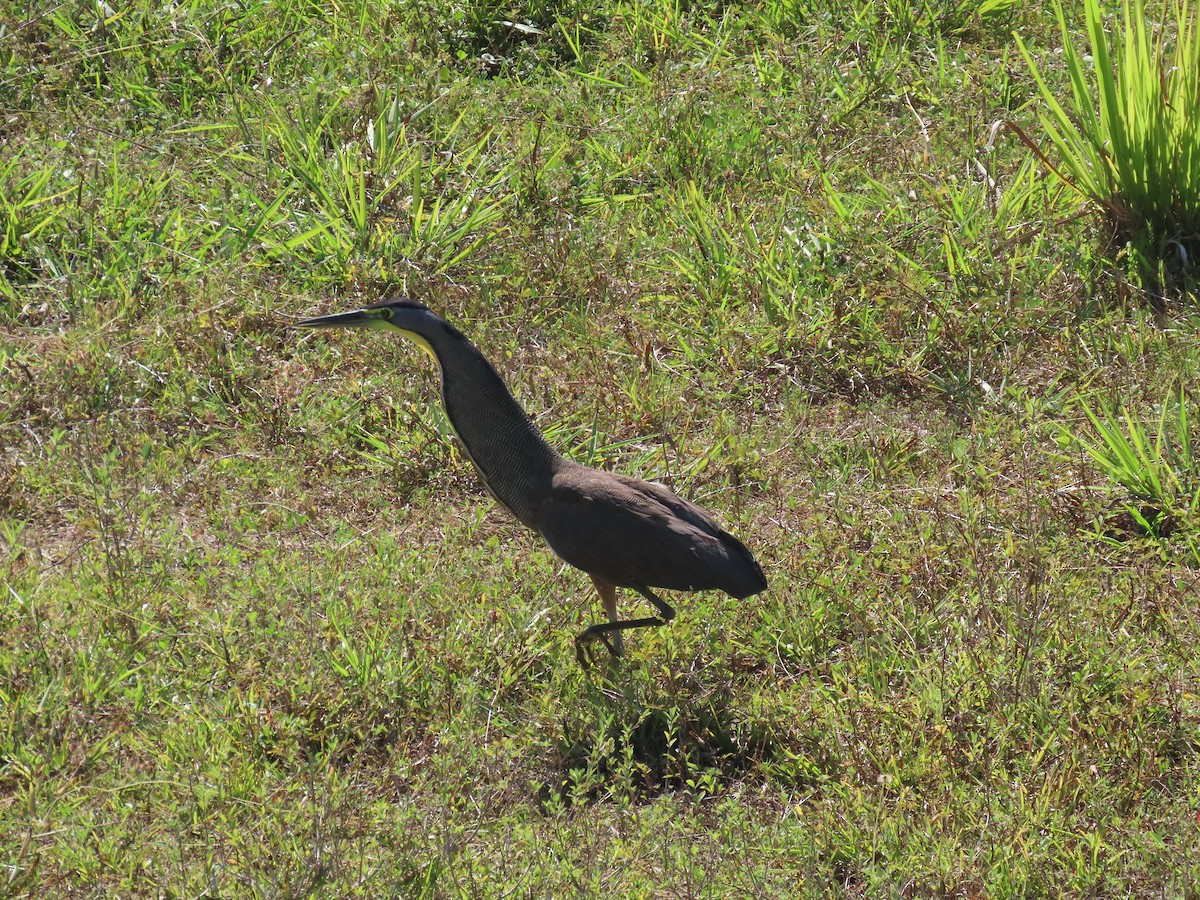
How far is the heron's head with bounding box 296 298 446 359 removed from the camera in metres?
5.39

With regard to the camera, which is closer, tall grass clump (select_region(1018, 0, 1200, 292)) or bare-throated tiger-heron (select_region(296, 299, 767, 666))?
bare-throated tiger-heron (select_region(296, 299, 767, 666))

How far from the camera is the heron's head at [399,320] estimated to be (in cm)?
539

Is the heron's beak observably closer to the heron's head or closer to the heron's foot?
the heron's head

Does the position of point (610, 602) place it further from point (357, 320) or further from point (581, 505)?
point (357, 320)

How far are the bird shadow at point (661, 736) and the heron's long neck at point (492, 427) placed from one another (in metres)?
0.78

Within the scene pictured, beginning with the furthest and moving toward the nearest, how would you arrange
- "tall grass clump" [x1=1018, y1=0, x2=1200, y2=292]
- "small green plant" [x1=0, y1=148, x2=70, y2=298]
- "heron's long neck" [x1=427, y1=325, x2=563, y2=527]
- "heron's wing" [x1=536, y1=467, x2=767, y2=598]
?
1. "small green plant" [x1=0, y1=148, x2=70, y2=298]
2. "tall grass clump" [x1=1018, y1=0, x2=1200, y2=292]
3. "heron's long neck" [x1=427, y1=325, x2=563, y2=527]
4. "heron's wing" [x1=536, y1=467, x2=767, y2=598]

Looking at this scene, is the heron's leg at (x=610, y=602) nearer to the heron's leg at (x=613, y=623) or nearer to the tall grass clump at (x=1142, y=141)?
the heron's leg at (x=613, y=623)

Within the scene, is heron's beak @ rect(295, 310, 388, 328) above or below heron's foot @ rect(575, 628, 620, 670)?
above

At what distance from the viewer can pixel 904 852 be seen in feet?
13.6

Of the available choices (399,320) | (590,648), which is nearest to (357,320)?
(399,320)

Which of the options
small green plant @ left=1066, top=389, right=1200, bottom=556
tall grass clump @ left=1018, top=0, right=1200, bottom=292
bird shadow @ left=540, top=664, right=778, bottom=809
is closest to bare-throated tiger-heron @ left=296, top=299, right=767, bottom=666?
bird shadow @ left=540, top=664, right=778, bottom=809

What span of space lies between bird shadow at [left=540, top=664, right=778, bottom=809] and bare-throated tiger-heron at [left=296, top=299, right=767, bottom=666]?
0.78 ft

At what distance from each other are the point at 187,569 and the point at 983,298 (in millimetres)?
3480

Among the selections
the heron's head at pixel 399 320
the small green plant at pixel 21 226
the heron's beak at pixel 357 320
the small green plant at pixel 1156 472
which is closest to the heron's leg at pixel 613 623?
the heron's head at pixel 399 320
